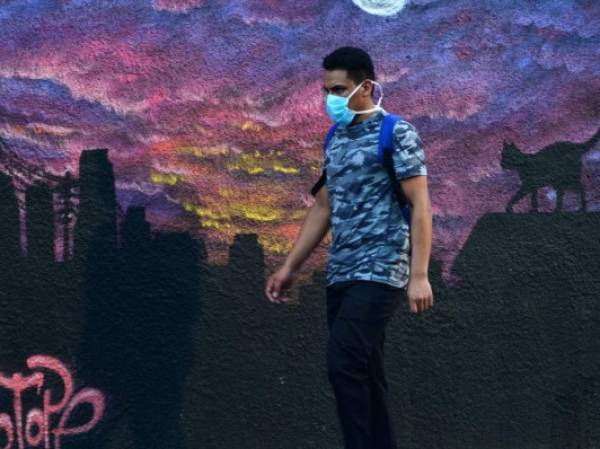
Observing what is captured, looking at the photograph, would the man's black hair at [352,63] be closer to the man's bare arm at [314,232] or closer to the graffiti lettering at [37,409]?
the man's bare arm at [314,232]

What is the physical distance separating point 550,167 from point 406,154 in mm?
1404

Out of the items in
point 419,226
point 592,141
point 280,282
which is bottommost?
point 280,282

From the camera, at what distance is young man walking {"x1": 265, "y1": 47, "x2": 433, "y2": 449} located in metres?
3.56

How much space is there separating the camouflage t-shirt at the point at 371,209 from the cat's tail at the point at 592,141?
4.70ft

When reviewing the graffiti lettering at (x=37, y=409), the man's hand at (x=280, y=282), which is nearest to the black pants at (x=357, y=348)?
the man's hand at (x=280, y=282)

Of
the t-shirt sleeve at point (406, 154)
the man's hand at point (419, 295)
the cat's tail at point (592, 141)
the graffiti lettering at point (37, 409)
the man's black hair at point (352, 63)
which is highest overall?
the man's black hair at point (352, 63)

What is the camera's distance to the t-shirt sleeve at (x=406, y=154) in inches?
142

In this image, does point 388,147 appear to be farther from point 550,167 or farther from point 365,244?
point 550,167

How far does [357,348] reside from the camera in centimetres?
354

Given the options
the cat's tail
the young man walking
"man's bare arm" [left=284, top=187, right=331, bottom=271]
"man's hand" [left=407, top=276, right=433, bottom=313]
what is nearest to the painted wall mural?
the cat's tail

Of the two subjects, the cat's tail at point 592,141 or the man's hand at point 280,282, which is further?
the cat's tail at point 592,141

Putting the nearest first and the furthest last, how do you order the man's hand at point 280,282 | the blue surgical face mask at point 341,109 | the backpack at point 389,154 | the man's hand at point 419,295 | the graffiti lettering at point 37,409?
the man's hand at point 419,295
the backpack at point 389,154
the blue surgical face mask at point 341,109
the man's hand at point 280,282
the graffiti lettering at point 37,409

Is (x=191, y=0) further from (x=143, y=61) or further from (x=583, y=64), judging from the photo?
(x=583, y=64)

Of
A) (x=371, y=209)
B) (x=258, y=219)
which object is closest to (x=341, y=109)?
(x=371, y=209)
